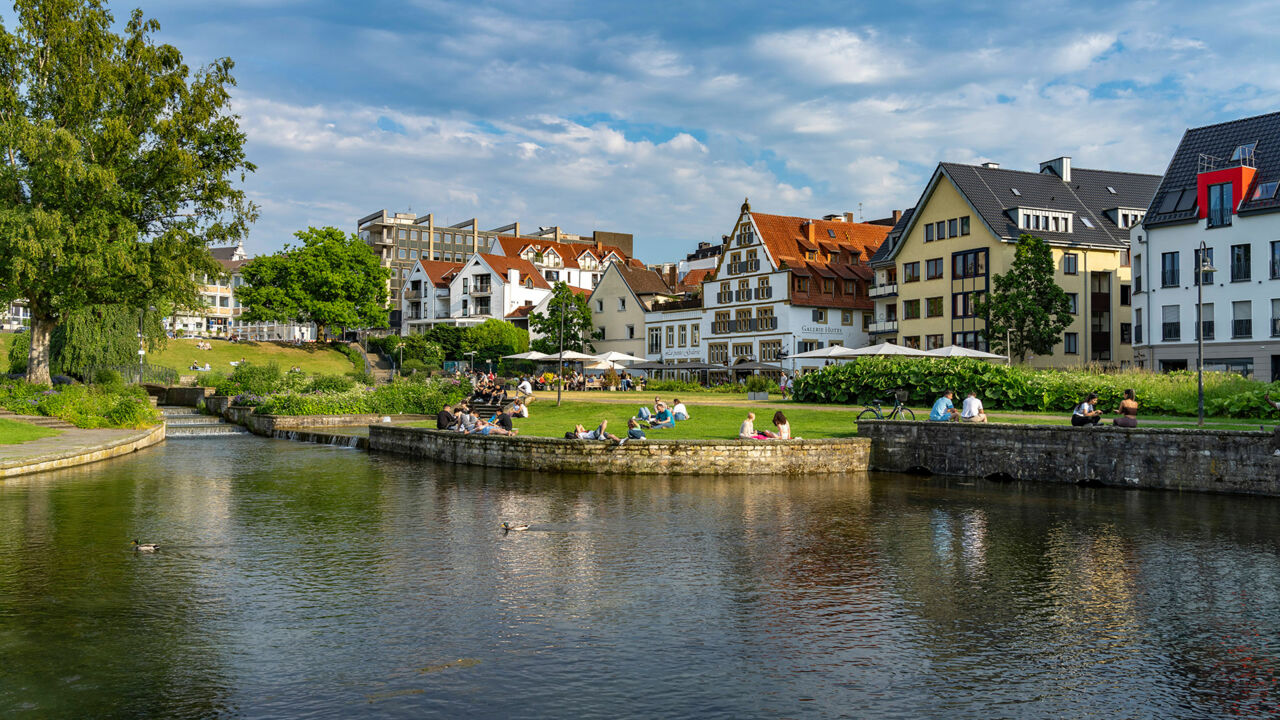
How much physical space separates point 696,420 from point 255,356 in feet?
211

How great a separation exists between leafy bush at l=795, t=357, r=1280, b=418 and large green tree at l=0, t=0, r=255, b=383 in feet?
91.2

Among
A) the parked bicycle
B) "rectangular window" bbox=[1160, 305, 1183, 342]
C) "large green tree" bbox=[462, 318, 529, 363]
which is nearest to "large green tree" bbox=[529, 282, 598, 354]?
"large green tree" bbox=[462, 318, 529, 363]

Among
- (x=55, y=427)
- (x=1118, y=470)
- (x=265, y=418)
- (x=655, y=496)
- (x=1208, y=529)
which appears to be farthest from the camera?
(x=265, y=418)

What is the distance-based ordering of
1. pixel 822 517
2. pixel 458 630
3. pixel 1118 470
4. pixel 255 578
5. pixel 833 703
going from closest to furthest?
pixel 833 703 < pixel 458 630 < pixel 255 578 < pixel 822 517 < pixel 1118 470

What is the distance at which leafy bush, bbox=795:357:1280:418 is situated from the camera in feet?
103

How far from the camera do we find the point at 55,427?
35156 mm

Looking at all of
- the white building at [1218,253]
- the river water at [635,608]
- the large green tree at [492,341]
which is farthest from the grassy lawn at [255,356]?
the river water at [635,608]

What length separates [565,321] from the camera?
88.5m

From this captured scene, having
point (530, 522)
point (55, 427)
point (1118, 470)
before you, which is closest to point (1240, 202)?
point (1118, 470)

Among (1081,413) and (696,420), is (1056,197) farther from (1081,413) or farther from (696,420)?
(1081,413)

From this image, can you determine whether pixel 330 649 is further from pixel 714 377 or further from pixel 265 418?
pixel 714 377

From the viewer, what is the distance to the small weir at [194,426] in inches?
1672

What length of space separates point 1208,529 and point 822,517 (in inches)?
279

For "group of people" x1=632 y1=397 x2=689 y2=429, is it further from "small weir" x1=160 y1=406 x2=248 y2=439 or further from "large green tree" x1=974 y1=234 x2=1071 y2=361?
"large green tree" x1=974 y1=234 x2=1071 y2=361
